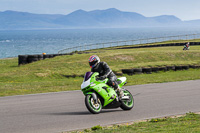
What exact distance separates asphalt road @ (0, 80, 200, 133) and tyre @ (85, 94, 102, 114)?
16cm

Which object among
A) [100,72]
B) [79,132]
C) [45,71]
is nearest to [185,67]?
[45,71]

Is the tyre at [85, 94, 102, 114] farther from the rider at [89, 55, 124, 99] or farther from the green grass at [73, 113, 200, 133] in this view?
the green grass at [73, 113, 200, 133]

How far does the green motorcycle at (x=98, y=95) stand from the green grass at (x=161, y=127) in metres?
1.42

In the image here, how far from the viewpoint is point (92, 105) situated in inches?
343

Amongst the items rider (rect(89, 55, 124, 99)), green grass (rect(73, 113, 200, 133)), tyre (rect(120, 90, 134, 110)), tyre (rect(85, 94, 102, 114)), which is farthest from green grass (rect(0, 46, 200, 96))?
green grass (rect(73, 113, 200, 133))

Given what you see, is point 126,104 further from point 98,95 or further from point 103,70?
point 103,70

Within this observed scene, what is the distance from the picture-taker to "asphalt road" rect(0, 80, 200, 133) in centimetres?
762

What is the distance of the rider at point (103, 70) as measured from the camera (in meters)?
8.83

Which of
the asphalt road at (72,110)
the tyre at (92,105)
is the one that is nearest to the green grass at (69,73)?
the asphalt road at (72,110)

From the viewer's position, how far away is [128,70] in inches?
811

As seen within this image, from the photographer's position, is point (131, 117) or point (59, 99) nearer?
point (131, 117)

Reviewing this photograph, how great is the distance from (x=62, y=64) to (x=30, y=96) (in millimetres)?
10961

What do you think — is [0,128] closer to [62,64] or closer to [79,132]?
[79,132]

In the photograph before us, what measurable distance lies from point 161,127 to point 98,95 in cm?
247
